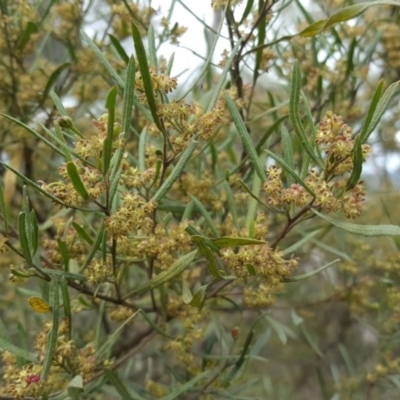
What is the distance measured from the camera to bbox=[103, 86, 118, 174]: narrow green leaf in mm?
437

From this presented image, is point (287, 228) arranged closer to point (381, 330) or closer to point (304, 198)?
point (304, 198)

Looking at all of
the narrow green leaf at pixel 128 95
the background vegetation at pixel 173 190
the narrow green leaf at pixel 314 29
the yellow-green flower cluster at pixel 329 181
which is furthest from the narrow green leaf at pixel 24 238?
the narrow green leaf at pixel 314 29

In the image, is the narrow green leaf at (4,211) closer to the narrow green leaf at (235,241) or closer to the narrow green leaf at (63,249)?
the narrow green leaf at (63,249)

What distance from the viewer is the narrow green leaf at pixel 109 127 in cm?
44

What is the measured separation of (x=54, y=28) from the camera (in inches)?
41.7

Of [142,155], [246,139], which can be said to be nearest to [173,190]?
[142,155]

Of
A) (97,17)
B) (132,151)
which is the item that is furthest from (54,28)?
(132,151)

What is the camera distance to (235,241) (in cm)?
50

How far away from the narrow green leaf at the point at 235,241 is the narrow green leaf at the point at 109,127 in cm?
12

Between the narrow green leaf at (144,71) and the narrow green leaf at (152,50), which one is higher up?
the narrow green leaf at (152,50)

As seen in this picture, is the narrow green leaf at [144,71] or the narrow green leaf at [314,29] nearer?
the narrow green leaf at [144,71]

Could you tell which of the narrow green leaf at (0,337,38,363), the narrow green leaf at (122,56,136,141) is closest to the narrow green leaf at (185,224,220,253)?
the narrow green leaf at (122,56,136,141)

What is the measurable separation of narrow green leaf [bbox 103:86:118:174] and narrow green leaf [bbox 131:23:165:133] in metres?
0.04

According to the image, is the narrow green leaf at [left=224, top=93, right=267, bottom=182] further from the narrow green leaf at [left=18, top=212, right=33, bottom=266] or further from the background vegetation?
the narrow green leaf at [left=18, top=212, right=33, bottom=266]
